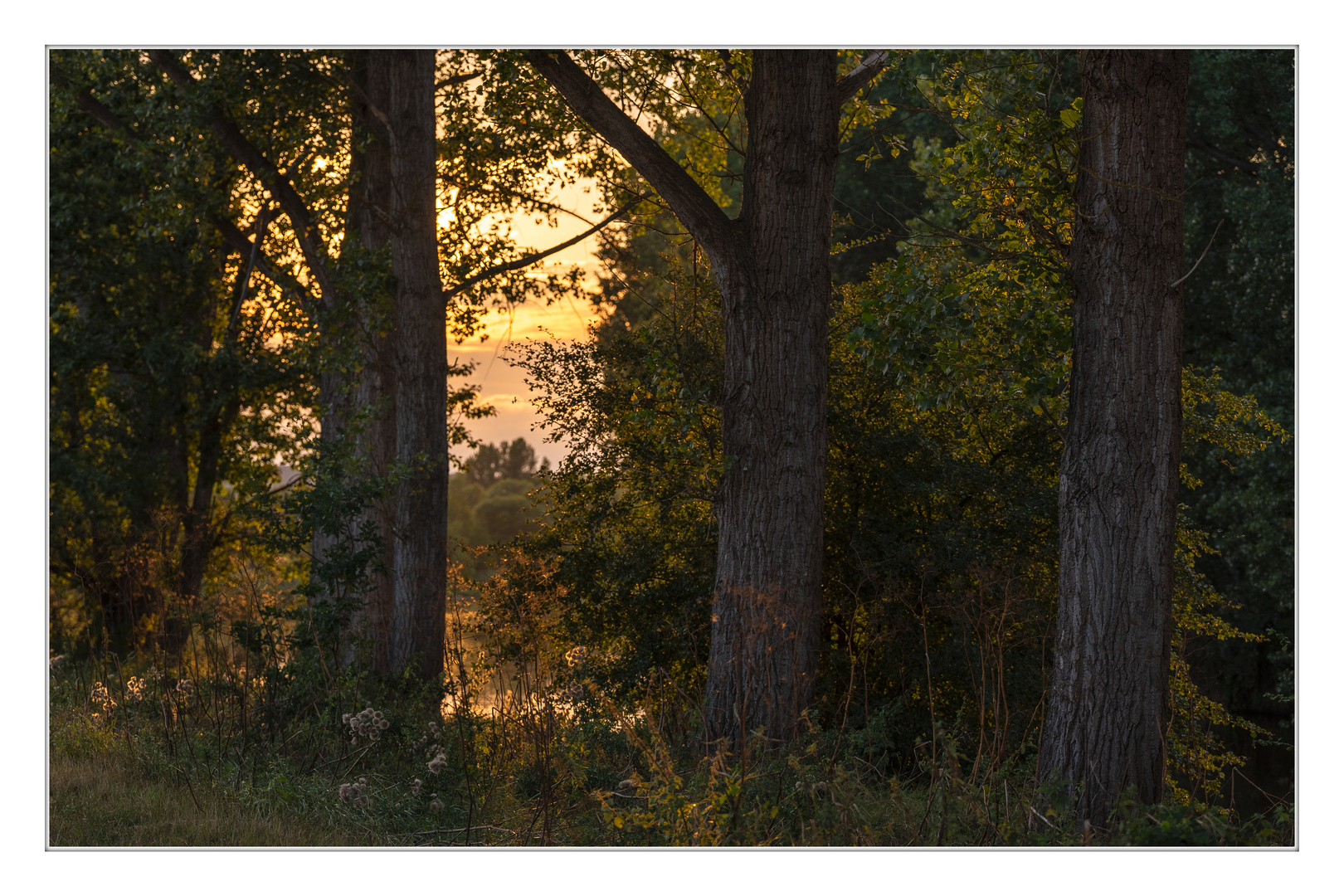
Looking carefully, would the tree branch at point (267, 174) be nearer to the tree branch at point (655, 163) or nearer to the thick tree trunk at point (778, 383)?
the tree branch at point (655, 163)

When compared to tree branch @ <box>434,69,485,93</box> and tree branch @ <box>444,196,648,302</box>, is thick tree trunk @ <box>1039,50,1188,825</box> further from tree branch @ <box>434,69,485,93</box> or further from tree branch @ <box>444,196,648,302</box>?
tree branch @ <box>434,69,485,93</box>

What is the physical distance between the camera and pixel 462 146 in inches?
466

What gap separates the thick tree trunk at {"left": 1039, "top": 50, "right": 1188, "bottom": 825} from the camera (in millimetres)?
5262

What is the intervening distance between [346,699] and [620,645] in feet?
7.78

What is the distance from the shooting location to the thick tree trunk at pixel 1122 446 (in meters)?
5.26

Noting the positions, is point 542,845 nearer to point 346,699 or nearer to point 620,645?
point 346,699

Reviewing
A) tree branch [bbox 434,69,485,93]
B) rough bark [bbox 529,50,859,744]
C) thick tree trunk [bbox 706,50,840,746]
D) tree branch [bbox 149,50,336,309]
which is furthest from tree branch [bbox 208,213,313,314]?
thick tree trunk [bbox 706,50,840,746]

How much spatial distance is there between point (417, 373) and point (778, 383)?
4.81 metres

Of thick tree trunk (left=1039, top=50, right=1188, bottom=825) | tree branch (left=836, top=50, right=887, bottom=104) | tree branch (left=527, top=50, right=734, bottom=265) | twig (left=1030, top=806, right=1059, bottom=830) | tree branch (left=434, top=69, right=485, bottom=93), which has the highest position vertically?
tree branch (left=434, top=69, right=485, bottom=93)

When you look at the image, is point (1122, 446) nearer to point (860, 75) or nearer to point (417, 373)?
point (860, 75)

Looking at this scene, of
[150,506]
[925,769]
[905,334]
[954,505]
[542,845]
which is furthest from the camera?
[150,506]

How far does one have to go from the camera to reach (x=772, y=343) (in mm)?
6785

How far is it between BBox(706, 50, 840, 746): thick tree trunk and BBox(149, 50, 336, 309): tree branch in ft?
17.3

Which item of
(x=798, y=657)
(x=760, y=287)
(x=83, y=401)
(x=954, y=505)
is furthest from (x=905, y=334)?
(x=83, y=401)
